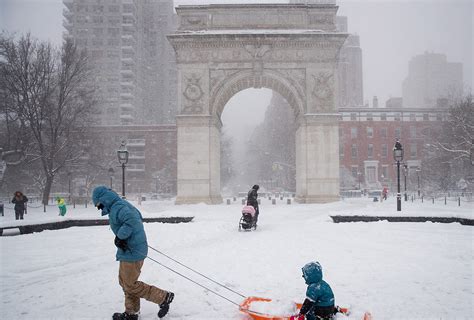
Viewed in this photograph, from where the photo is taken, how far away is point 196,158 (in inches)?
972

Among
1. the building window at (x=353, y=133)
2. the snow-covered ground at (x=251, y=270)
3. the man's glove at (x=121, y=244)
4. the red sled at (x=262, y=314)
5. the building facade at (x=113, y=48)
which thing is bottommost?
the snow-covered ground at (x=251, y=270)

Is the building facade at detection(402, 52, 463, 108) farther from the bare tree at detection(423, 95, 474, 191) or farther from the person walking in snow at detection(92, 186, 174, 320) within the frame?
the person walking in snow at detection(92, 186, 174, 320)

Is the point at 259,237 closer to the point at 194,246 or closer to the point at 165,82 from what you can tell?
the point at 194,246

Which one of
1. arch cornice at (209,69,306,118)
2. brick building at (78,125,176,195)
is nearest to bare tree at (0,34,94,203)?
arch cornice at (209,69,306,118)

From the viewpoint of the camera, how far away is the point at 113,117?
224ft

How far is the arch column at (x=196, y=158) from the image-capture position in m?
24.4

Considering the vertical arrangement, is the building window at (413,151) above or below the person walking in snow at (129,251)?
above

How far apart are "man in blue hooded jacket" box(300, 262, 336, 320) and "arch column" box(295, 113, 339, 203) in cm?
2063

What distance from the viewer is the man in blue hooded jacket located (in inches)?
159

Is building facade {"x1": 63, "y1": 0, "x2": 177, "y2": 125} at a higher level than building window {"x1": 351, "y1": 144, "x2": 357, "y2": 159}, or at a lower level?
higher

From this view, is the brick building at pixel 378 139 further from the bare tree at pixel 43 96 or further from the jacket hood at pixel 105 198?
the jacket hood at pixel 105 198

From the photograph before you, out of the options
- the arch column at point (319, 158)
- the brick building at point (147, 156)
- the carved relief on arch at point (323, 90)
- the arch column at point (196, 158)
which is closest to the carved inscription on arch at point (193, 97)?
the arch column at point (196, 158)

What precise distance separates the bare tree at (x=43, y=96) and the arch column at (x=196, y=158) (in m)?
10.6

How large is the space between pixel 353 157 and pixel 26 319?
50.8 metres
